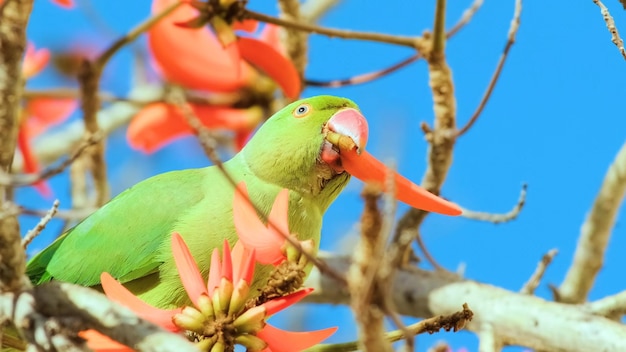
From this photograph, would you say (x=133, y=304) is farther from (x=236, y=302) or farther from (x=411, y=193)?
(x=411, y=193)

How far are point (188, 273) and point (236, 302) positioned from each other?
0.12 meters

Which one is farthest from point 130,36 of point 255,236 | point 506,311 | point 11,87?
point 506,311

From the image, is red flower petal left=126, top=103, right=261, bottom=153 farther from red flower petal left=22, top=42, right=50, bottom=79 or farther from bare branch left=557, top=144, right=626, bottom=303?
bare branch left=557, top=144, right=626, bottom=303

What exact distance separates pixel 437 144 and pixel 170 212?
2.61 ft

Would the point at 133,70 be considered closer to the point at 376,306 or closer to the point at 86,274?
the point at 86,274

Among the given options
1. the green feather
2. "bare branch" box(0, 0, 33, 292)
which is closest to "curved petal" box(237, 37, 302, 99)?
the green feather

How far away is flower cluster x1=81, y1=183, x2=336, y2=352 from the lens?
153cm

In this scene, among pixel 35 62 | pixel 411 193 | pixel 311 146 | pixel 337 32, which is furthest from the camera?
pixel 35 62

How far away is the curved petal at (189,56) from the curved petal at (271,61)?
259 millimetres

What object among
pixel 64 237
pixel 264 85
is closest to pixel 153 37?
pixel 264 85

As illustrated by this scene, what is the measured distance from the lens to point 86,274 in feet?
7.61

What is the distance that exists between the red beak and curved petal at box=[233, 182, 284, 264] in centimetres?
27

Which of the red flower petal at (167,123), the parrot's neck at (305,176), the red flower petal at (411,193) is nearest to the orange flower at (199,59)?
the red flower petal at (167,123)

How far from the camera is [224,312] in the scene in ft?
5.15
